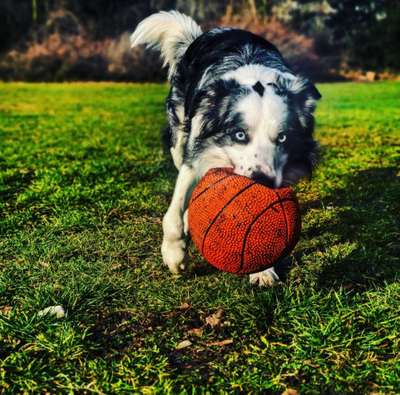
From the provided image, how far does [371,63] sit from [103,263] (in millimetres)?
35742

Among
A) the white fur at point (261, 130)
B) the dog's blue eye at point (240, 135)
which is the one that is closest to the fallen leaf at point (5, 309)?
the white fur at point (261, 130)

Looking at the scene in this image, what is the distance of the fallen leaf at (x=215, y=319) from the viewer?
10.4 ft

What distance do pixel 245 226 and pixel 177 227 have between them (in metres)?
0.92

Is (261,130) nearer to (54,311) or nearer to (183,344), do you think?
(183,344)

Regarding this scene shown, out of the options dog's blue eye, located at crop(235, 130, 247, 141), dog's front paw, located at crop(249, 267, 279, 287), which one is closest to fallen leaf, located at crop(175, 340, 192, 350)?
dog's front paw, located at crop(249, 267, 279, 287)

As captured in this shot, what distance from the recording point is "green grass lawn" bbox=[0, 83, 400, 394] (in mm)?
2670

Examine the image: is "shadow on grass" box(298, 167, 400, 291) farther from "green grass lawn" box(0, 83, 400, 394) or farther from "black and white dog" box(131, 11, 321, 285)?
"black and white dog" box(131, 11, 321, 285)

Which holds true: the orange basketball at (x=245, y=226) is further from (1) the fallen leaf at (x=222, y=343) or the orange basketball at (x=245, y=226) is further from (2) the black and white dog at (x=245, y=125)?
(1) the fallen leaf at (x=222, y=343)

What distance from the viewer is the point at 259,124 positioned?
12.3 feet

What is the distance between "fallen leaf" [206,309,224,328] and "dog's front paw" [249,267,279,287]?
20.2 inches

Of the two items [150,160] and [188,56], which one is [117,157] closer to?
[150,160]

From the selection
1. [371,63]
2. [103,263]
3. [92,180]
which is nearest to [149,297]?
[103,263]

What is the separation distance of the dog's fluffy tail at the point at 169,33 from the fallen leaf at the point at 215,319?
3.47 m

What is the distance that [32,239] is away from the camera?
15.0 feet
